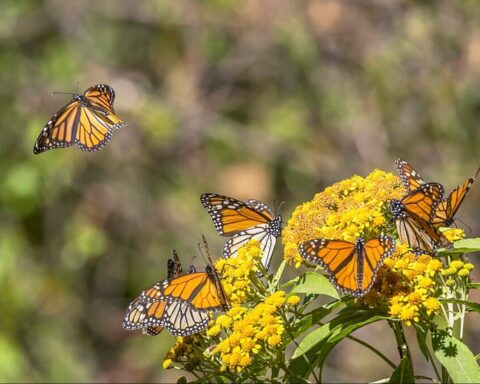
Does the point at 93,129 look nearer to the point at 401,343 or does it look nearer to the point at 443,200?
the point at 443,200

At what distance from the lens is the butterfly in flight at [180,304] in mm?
3439

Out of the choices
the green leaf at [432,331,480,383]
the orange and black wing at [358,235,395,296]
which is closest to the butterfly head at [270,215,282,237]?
the orange and black wing at [358,235,395,296]

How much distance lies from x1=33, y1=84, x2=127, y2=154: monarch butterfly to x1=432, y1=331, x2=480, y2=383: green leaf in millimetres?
2735

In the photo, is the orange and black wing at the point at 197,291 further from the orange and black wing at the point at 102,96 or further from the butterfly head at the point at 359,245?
the orange and black wing at the point at 102,96

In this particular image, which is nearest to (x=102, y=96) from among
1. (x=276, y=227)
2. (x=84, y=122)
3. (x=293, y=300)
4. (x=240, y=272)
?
(x=84, y=122)

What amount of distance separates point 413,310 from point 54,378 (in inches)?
277

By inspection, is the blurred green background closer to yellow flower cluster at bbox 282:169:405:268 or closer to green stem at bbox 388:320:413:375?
yellow flower cluster at bbox 282:169:405:268

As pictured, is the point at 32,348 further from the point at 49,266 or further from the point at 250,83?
the point at 250,83

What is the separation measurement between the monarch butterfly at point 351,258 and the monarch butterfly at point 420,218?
173 mm

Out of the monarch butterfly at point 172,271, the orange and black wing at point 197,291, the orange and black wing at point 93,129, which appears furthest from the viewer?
the orange and black wing at point 93,129

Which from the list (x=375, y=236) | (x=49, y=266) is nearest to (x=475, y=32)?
(x=49, y=266)

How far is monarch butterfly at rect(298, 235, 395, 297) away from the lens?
3.03 meters

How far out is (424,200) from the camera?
3.39 metres

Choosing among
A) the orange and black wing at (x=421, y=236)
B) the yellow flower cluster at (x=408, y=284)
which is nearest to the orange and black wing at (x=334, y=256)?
the yellow flower cluster at (x=408, y=284)
